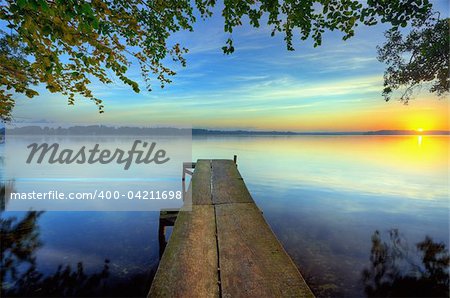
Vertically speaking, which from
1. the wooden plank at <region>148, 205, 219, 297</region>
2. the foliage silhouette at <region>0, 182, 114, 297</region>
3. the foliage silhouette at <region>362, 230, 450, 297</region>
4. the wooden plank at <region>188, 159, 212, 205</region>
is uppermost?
the wooden plank at <region>188, 159, 212, 205</region>

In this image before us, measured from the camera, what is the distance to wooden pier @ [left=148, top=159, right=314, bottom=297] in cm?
261

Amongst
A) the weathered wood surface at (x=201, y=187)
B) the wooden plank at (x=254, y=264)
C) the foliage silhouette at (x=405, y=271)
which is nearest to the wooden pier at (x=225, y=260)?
the wooden plank at (x=254, y=264)

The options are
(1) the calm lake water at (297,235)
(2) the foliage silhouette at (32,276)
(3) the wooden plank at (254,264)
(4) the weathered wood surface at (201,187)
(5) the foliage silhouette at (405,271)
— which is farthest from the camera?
(1) the calm lake water at (297,235)

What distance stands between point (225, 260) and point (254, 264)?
377 millimetres

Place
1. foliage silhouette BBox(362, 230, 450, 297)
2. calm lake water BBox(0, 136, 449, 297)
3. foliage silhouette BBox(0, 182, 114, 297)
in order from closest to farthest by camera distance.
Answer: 1. foliage silhouette BBox(0, 182, 114, 297)
2. foliage silhouette BBox(362, 230, 450, 297)
3. calm lake water BBox(0, 136, 449, 297)

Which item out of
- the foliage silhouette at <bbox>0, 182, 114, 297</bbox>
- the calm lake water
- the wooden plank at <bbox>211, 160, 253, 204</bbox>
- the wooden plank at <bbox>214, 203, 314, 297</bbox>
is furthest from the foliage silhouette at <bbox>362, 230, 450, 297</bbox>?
the foliage silhouette at <bbox>0, 182, 114, 297</bbox>

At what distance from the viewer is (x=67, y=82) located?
15.6 ft

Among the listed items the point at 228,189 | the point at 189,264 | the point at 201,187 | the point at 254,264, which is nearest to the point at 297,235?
the point at 228,189

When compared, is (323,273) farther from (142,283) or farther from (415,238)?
(415,238)

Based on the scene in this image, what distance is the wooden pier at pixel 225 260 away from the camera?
8.55 ft

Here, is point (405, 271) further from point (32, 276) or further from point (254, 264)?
point (32, 276)

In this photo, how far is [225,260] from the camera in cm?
317

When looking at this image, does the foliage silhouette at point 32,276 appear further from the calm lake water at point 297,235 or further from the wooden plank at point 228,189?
the wooden plank at point 228,189

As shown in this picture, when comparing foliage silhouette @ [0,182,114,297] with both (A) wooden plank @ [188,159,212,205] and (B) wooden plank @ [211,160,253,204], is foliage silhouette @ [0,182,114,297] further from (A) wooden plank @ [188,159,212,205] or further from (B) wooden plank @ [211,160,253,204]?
(B) wooden plank @ [211,160,253,204]
